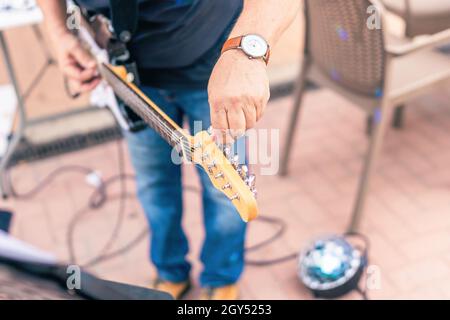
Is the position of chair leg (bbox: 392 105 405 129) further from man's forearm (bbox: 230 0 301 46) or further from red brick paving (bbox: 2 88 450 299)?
man's forearm (bbox: 230 0 301 46)

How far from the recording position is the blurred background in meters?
2.00

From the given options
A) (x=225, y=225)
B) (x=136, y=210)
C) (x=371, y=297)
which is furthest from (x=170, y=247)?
(x=371, y=297)

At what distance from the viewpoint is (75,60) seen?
1565mm

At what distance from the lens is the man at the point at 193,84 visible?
3.28 ft

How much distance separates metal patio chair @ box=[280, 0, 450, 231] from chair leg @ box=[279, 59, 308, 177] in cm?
2

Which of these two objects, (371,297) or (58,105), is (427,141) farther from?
(58,105)

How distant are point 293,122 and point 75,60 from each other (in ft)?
4.00

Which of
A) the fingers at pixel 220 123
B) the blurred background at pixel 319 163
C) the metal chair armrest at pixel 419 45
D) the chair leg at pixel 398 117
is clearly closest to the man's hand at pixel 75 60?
the blurred background at pixel 319 163

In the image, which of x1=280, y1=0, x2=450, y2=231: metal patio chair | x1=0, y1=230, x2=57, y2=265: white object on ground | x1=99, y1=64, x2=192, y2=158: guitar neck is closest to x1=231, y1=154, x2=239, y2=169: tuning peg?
x1=99, y1=64, x2=192, y2=158: guitar neck

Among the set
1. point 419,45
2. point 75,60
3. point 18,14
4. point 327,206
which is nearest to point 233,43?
point 75,60

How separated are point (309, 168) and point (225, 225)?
3.37ft

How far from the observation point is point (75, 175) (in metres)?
2.76

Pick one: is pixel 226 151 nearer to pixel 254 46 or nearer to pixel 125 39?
→ pixel 254 46

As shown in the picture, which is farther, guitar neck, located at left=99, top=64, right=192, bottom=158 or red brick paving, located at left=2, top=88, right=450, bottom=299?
red brick paving, located at left=2, top=88, right=450, bottom=299
